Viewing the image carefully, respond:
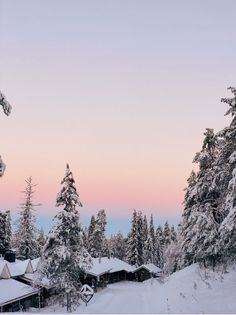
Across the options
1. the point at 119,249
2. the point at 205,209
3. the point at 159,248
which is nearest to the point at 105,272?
the point at 205,209

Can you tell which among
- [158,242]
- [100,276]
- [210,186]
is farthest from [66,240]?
[158,242]

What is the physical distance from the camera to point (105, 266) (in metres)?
71.4

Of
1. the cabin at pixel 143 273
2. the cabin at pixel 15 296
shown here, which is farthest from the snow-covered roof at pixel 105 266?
the cabin at pixel 15 296

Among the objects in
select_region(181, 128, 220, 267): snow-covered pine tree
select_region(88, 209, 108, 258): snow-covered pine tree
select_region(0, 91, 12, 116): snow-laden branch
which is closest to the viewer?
select_region(0, 91, 12, 116): snow-laden branch

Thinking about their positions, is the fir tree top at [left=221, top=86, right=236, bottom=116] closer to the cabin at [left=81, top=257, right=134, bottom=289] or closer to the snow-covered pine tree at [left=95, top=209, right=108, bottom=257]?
the cabin at [left=81, top=257, right=134, bottom=289]

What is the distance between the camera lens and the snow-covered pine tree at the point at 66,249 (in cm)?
3694

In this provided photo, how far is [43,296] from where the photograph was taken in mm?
47625

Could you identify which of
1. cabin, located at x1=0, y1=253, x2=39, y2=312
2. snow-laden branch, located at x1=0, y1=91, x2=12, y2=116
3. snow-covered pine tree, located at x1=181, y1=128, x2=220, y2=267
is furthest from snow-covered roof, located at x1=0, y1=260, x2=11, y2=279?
snow-laden branch, located at x1=0, y1=91, x2=12, y2=116

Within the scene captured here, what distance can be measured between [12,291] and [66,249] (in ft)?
26.7

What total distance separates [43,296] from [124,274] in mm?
37903

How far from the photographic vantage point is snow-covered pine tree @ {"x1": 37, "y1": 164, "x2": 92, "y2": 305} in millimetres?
36938

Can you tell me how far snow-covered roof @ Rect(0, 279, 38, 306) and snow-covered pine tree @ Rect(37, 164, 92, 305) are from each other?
2970 millimetres

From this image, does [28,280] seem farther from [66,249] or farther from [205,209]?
[205,209]

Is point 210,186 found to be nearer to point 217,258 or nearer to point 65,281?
point 217,258
